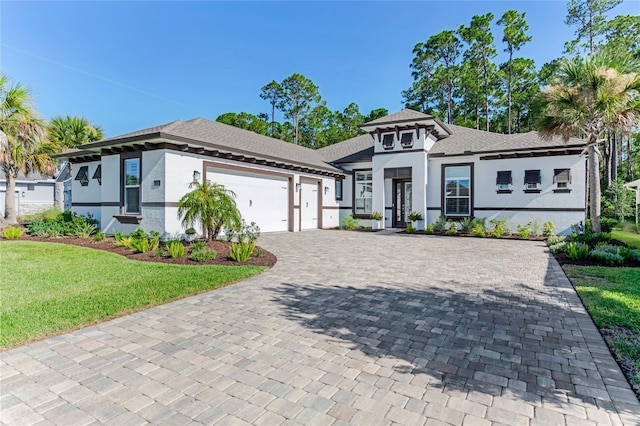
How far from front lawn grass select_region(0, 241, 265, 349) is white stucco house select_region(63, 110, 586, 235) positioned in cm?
321

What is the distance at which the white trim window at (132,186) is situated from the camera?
37.6ft

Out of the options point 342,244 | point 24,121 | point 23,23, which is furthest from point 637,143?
point 24,121

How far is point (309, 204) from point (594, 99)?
1212 centimetres

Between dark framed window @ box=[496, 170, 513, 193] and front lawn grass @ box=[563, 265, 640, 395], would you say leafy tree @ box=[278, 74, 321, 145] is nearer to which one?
dark framed window @ box=[496, 170, 513, 193]

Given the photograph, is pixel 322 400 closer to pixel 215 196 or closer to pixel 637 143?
pixel 215 196

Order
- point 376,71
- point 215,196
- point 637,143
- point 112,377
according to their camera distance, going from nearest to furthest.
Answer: point 112,377 < point 215,196 < point 376,71 < point 637,143

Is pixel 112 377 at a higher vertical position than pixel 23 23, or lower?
lower

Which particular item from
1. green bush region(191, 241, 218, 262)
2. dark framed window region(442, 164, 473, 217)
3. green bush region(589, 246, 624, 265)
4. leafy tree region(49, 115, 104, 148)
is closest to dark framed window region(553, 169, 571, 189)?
dark framed window region(442, 164, 473, 217)

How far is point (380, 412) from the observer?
246cm

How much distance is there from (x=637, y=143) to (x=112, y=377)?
135ft

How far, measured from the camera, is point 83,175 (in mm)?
14430

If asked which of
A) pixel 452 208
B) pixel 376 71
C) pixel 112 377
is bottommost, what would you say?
pixel 112 377

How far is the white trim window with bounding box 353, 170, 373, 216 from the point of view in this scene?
61.5 feet

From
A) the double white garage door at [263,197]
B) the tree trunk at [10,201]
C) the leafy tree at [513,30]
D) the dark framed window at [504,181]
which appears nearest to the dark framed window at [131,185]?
the double white garage door at [263,197]
